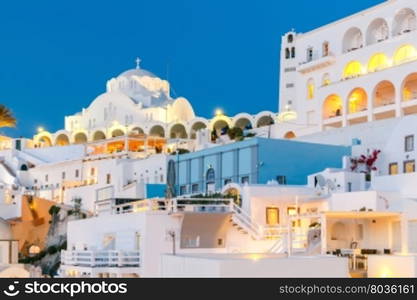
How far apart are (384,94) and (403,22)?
16.8ft

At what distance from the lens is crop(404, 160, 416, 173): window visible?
39.3m

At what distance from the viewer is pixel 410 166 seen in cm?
3962

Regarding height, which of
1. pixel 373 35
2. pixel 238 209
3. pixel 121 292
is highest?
pixel 373 35

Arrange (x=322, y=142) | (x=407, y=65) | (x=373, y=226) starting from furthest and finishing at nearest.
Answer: (x=407, y=65) < (x=322, y=142) < (x=373, y=226)

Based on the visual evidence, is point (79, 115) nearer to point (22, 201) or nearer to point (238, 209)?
point (22, 201)

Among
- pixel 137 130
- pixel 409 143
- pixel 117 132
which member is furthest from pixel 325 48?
pixel 117 132

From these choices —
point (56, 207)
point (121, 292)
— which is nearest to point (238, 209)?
point (121, 292)

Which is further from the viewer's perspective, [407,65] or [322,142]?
[407,65]

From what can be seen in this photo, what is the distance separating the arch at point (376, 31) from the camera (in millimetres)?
56688

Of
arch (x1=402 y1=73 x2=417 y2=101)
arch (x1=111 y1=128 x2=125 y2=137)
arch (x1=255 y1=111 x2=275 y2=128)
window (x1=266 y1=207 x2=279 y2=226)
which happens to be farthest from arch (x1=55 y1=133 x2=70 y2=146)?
window (x1=266 y1=207 x2=279 y2=226)

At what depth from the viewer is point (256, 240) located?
A: 3453 cm

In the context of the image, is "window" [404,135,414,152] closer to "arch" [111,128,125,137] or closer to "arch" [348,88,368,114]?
"arch" [348,88,368,114]

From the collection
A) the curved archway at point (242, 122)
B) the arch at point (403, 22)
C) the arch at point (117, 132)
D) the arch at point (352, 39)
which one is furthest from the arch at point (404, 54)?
the arch at point (117, 132)

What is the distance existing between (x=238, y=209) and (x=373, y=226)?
5562 millimetres
